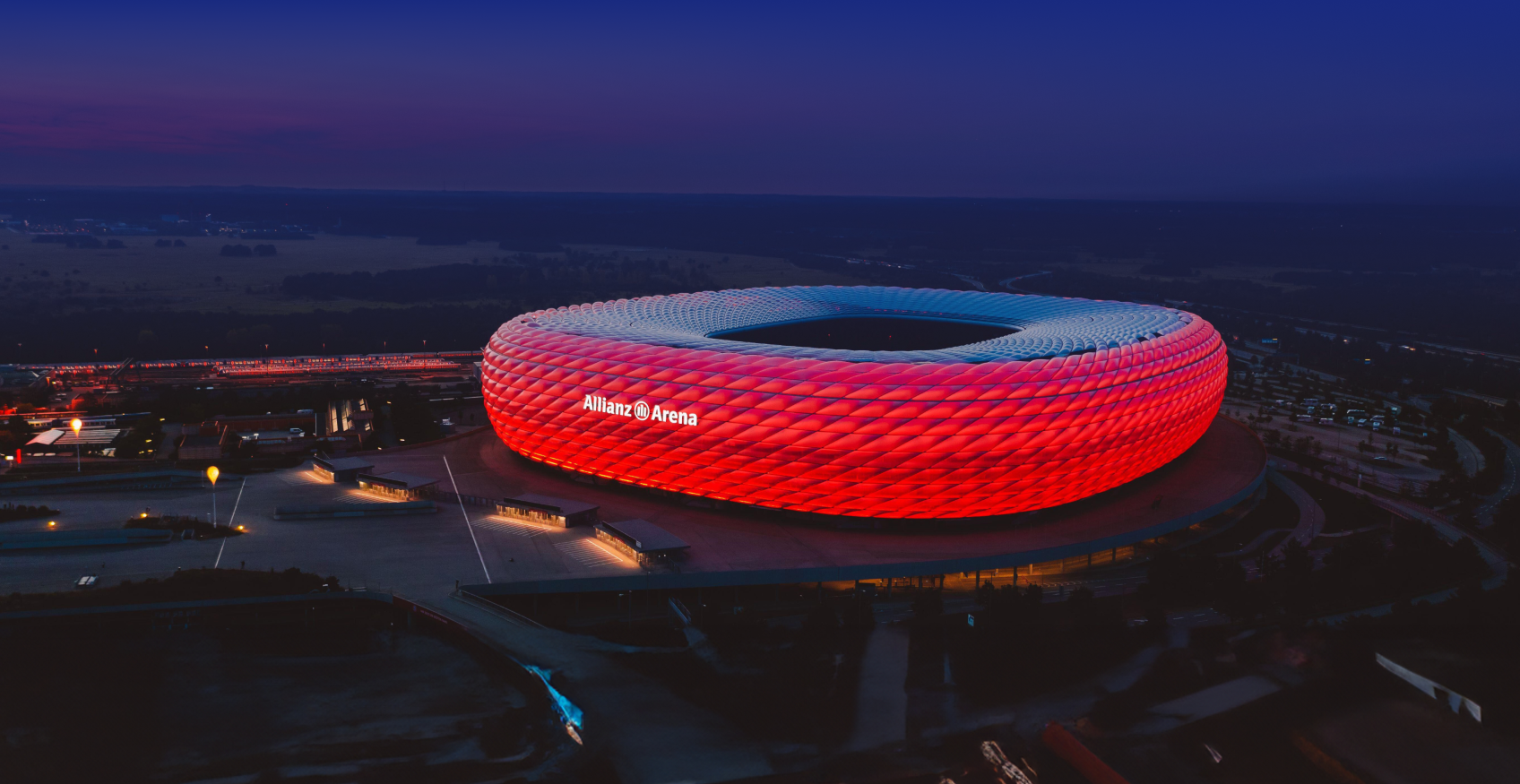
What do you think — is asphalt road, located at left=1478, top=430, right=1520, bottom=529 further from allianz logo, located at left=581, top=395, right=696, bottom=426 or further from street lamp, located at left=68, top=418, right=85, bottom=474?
street lamp, located at left=68, top=418, right=85, bottom=474

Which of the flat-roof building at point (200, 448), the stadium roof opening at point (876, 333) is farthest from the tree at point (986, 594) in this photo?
the flat-roof building at point (200, 448)

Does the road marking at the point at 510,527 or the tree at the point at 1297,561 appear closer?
the tree at the point at 1297,561

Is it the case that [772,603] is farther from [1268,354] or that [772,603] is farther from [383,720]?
[1268,354]

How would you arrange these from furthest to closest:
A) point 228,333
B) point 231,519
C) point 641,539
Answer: point 228,333 < point 231,519 < point 641,539

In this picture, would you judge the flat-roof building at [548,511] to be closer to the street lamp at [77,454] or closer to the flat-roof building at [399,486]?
the flat-roof building at [399,486]

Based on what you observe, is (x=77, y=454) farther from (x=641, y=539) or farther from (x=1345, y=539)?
(x=1345, y=539)

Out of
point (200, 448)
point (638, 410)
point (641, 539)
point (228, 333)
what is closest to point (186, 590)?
point (641, 539)
